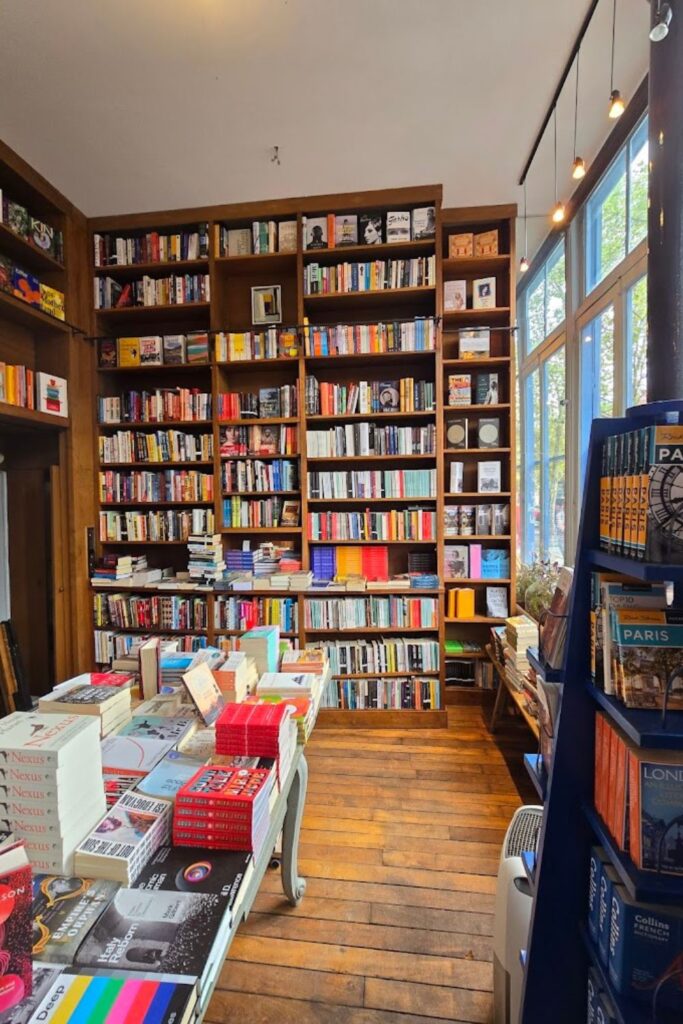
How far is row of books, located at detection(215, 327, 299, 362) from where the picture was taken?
9.68 feet

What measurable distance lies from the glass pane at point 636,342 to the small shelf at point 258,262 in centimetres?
205

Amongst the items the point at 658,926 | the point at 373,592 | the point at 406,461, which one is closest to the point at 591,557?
the point at 658,926

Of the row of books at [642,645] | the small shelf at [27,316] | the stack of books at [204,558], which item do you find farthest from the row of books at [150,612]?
the row of books at [642,645]

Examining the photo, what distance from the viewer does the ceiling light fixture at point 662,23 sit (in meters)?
1.01

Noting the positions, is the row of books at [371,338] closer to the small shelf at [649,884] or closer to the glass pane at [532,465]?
the glass pane at [532,465]

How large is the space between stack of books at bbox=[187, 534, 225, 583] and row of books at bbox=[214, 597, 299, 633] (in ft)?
0.64

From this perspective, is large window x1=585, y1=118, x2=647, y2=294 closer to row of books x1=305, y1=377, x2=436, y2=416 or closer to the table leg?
row of books x1=305, y1=377, x2=436, y2=416

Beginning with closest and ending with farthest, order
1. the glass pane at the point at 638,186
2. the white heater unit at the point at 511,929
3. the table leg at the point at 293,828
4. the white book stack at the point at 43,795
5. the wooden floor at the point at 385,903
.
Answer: the white book stack at the point at 43,795, the white heater unit at the point at 511,929, the wooden floor at the point at 385,903, the table leg at the point at 293,828, the glass pane at the point at 638,186

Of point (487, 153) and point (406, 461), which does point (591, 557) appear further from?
point (487, 153)

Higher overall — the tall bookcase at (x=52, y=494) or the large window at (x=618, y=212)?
the large window at (x=618, y=212)

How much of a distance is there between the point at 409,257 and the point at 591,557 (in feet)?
9.16

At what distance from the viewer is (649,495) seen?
0.78 meters

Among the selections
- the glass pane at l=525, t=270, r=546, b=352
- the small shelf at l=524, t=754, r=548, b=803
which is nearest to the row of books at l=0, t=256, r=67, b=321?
the small shelf at l=524, t=754, r=548, b=803

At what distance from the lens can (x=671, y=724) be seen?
0.79 meters
